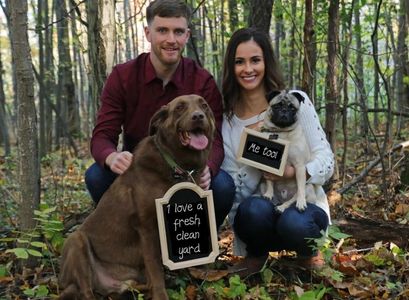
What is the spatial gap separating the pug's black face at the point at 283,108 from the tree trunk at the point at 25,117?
5.78ft

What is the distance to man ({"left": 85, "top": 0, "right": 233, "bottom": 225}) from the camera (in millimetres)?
3736

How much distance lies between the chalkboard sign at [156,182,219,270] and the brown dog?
109 mm

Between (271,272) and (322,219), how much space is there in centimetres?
54

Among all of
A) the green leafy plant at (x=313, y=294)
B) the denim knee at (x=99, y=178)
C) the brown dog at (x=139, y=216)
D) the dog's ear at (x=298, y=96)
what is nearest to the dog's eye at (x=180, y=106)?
the brown dog at (x=139, y=216)

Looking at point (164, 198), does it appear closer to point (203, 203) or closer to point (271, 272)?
point (203, 203)

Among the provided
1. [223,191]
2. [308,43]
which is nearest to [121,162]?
[223,191]

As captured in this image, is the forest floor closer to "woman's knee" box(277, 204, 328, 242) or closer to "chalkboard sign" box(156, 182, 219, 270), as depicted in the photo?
"woman's knee" box(277, 204, 328, 242)

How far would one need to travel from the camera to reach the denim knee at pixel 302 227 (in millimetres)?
3453

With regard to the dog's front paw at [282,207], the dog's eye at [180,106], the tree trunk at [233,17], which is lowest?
the dog's front paw at [282,207]

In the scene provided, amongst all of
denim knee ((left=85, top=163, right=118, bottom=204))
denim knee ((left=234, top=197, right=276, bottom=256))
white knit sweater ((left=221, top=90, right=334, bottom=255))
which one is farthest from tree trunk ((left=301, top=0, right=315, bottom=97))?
denim knee ((left=85, top=163, right=118, bottom=204))

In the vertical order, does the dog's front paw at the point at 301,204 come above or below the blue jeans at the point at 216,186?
below

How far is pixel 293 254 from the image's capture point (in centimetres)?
416

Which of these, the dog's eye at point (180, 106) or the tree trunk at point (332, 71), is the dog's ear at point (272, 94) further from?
the tree trunk at point (332, 71)

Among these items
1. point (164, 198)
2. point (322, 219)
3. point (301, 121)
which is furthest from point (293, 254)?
point (164, 198)
